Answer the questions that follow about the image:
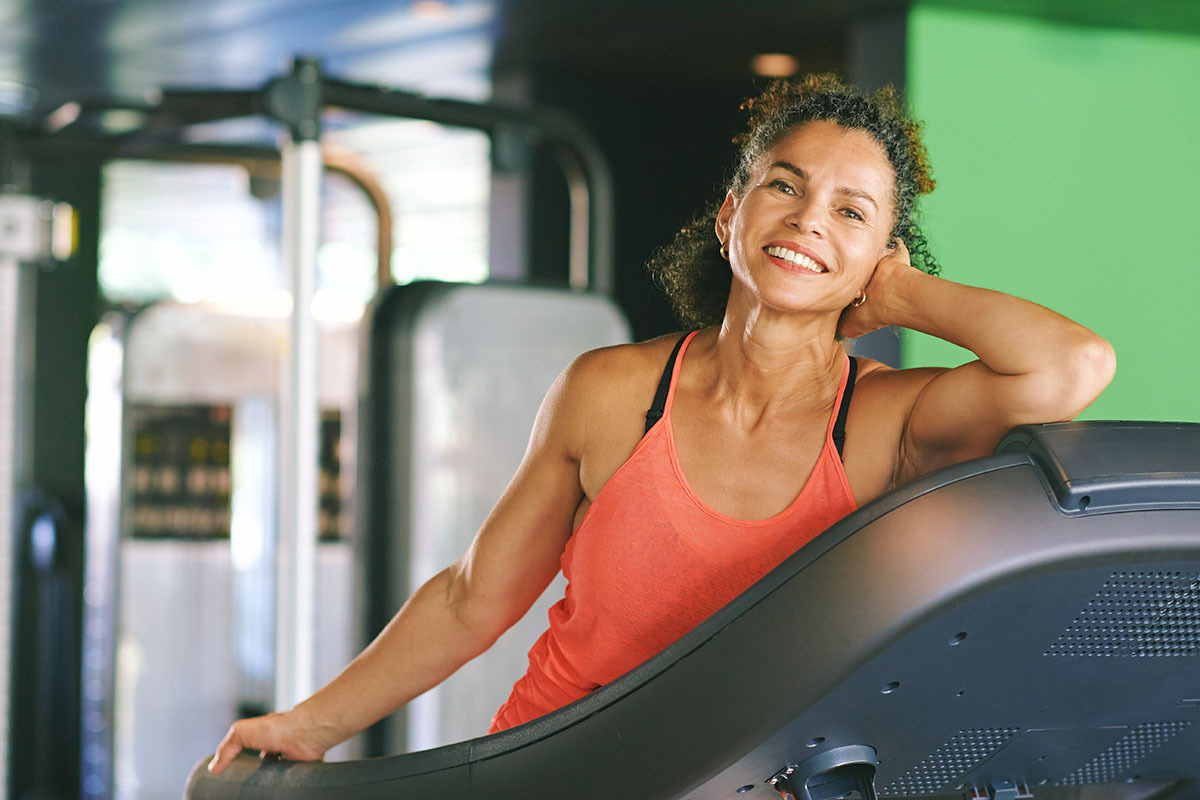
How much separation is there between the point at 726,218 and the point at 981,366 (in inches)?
13.0

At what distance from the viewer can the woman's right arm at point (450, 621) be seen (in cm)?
133

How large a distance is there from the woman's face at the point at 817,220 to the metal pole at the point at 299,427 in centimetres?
143

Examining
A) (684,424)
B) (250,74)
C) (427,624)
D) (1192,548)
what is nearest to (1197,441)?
(1192,548)

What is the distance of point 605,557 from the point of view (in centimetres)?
122

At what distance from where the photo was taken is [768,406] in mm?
1222

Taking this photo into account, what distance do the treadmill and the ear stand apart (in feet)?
1.56

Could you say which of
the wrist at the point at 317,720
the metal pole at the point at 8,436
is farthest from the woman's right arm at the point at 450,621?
the metal pole at the point at 8,436

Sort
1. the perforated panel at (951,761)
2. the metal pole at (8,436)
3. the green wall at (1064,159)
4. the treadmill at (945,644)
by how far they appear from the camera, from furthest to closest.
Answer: the metal pole at (8,436)
the green wall at (1064,159)
the perforated panel at (951,761)
the treadmill at (945,644)

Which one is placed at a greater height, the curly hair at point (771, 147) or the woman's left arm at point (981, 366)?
the curly hair at point (771, 147)

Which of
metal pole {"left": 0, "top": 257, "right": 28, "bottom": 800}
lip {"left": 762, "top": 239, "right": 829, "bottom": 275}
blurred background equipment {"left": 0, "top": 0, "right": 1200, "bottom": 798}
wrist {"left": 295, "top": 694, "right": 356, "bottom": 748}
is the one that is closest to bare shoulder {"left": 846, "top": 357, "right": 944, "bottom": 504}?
lip {"left": 762, "top": 239, "right": 829, "bottom": 275}

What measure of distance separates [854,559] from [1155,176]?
2.14 meters

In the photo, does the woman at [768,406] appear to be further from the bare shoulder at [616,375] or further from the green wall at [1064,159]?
the green wall at [1064,159]

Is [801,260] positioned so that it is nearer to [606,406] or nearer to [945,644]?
[606,406]

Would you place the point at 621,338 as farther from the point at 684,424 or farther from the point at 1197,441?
the point at 1197,441
